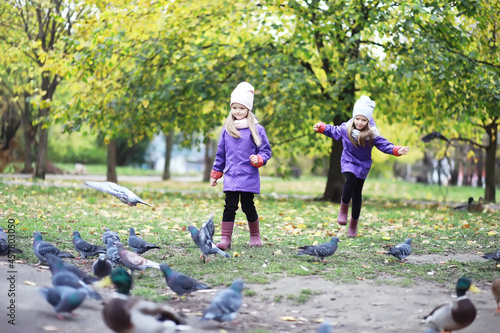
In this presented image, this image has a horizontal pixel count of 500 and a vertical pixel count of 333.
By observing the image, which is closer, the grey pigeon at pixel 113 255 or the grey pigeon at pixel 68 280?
the grey pigeon at pixel 68 280

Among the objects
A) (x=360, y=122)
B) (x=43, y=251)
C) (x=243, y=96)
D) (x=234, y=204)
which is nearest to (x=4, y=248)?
(x=43, y=251)

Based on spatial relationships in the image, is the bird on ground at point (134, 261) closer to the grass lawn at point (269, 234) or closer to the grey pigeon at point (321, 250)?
the grass lawn at point (269, 234)

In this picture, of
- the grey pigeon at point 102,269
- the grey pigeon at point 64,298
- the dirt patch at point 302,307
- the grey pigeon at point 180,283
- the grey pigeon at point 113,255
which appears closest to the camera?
the grey pigeon at point 64,298

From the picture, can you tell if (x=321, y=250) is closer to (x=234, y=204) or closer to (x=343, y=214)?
(x=234, y=204)

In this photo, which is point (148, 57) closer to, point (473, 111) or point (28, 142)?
point (473, 111)

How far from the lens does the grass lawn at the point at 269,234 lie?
17.7ft

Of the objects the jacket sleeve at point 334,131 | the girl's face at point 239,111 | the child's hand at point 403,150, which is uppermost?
the girl's face at point 239,111

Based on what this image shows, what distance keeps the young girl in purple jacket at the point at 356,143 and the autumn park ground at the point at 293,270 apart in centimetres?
69

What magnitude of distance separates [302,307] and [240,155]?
252 centimetres

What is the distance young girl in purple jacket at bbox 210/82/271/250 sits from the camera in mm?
6422

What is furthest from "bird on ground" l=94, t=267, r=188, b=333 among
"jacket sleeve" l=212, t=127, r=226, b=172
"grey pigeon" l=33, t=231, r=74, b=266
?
"jacket sleeve" l=212, t=127, r=226, b=172

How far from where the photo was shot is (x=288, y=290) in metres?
4.74

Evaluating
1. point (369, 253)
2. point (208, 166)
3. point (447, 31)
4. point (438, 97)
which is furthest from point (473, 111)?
point (208, 166)

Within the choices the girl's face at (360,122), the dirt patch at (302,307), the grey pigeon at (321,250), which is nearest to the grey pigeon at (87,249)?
the dirt patch at (302,307)
